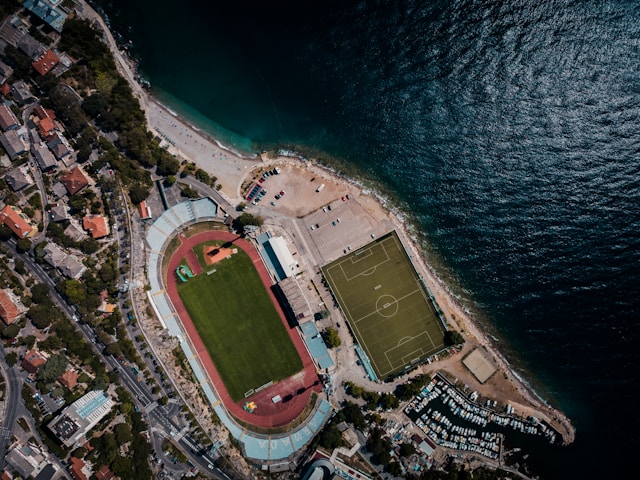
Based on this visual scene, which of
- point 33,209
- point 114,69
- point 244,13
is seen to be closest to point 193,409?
point 33,209

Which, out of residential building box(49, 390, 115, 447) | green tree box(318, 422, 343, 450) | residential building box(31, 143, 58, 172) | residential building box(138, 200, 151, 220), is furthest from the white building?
residential building box(31, 143, 58, 172)

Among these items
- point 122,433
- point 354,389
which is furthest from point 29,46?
point 354,389

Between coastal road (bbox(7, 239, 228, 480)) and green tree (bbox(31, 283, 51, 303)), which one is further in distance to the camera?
coastal road (bbox(7, 239, 228, 480))

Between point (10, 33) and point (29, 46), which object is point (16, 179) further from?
point (10, 33)

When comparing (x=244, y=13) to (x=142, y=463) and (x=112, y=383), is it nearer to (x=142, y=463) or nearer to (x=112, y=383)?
(x=112, y=383)

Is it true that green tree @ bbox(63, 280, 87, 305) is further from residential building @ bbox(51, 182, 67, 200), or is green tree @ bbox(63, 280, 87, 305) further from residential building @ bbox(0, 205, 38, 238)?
residential building @ bbox(51, 182, 67, 200)

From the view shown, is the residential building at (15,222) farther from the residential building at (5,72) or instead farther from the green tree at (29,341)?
the residential building at (5,72)
